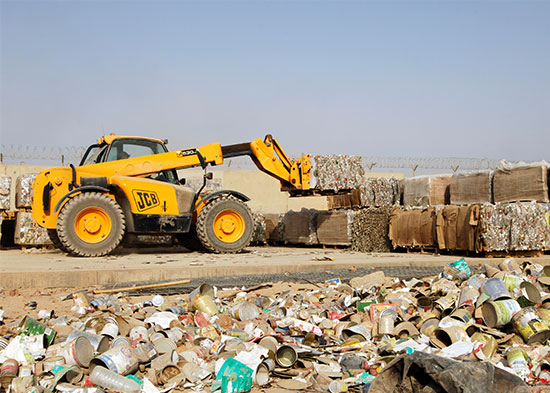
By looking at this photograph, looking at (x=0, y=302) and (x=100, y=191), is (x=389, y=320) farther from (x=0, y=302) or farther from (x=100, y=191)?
(x=100, y=191)

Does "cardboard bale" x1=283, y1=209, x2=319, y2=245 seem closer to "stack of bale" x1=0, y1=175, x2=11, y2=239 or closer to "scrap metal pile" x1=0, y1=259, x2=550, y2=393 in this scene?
"stack of bale" x1=0, y1=175, x2=11, y2=239

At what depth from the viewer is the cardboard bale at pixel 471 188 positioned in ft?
39.0

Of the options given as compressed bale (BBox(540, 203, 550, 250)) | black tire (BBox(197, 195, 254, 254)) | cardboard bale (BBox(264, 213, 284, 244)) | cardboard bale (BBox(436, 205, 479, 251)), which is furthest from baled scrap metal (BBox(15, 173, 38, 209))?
compressed bale (BBox(540, 203, 550, 250))

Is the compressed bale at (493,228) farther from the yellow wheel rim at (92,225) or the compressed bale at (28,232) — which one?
the compressed bale at (28,232)

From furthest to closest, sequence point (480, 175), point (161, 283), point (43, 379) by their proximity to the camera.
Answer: point (480, 175) → point (161, 283) → point (43, 379)

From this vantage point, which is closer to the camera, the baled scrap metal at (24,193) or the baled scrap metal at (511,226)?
the baled scrap metal at (511,226)

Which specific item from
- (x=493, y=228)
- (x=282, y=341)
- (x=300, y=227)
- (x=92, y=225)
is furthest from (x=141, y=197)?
(x=493, y=228)

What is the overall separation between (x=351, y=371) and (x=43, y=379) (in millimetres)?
2293

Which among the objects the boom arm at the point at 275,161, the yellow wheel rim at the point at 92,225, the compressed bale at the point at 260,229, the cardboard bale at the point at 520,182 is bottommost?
the compressed bale at the point at 260,229

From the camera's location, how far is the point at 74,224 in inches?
408

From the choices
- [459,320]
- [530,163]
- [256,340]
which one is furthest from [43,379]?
[530,163]

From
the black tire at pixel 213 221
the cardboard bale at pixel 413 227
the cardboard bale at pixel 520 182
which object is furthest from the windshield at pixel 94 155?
the cardboard bale at pixel 520 182

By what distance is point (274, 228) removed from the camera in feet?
52.9

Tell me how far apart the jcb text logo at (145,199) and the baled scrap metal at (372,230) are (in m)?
4.96
